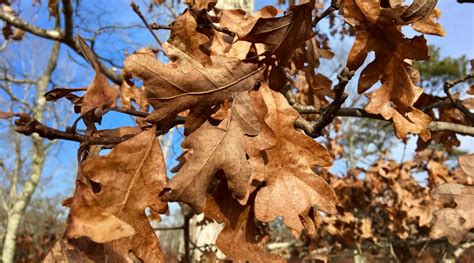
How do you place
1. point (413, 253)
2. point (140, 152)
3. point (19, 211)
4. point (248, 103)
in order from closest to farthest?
point (140, 152)
point (248, 103)
point (413, 253)
point (19, 211)

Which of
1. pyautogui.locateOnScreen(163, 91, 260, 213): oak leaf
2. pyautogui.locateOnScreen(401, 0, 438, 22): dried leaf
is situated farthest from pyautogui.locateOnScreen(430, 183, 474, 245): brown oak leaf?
pyautogui.locateOnScreen(163, 91, 260, 213): oak leaf

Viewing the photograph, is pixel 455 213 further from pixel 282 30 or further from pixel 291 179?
pixel 282 30

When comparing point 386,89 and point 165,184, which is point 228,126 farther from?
point 386,89

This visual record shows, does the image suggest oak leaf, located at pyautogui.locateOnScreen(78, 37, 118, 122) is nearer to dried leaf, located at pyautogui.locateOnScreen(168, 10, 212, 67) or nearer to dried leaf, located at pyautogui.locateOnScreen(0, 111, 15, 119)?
dried leaf, located at pyautogui.locateOnScreen(0, 111, 15, 119)

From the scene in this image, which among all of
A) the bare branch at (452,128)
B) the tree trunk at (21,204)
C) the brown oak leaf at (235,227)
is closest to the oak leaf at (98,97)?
the brown oak leaf at (235,227)

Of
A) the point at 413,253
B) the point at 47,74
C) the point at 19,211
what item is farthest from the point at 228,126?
the point at 47,74

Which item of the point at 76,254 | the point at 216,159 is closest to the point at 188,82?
the point at 216,159
